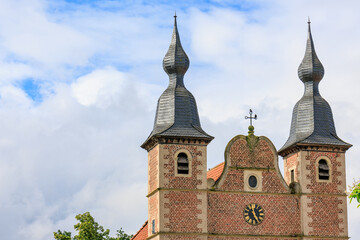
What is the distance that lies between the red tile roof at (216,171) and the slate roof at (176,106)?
270 cm

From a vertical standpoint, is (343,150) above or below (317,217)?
above

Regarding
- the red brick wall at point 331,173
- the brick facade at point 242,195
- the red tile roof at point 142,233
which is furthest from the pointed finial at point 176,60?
the red tile roof at point 142,233

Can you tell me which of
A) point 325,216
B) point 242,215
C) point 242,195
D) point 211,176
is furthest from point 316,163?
point 211,176

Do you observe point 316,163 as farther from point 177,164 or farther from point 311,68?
point 177,164

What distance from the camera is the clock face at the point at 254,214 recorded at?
4206 cm

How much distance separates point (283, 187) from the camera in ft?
141

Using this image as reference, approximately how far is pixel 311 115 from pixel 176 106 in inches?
275

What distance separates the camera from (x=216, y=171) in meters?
45.7

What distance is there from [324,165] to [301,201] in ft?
7.58

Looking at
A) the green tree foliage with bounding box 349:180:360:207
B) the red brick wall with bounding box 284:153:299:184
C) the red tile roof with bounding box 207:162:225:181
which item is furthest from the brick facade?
the green tree foliage with bounding box 349:180:360:207

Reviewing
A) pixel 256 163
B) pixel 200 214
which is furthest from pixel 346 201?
pixel 200 214

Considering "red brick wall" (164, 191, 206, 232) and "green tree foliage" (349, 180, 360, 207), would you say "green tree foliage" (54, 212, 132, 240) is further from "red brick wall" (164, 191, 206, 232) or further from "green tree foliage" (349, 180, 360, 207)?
"green tree foliage" (349, 180, 360, 207)

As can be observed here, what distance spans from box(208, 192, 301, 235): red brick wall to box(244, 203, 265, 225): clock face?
152 millimetres

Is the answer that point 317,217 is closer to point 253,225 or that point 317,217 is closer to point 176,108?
point 253,225
